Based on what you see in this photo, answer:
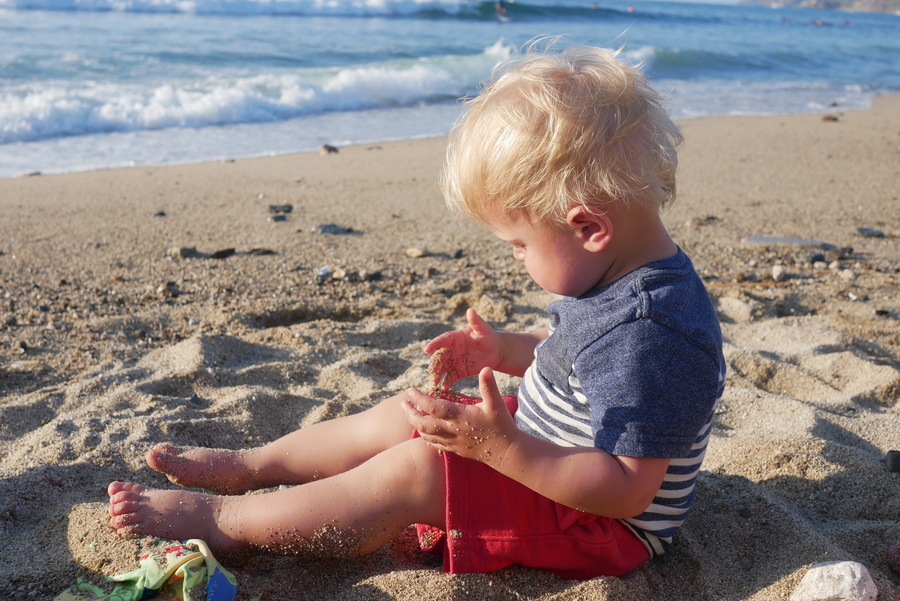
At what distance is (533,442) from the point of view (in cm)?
159

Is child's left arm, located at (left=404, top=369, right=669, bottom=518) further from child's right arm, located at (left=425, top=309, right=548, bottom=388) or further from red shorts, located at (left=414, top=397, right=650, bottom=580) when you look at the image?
child's right arm, located at (left=425, top=309, right=548, bottom=388)

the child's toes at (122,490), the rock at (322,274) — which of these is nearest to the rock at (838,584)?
the child's toes at (122,490)

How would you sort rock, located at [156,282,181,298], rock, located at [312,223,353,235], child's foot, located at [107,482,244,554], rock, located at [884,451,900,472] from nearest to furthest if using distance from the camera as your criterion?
1. child's foot, located at [107,482,244,554]
2. rock, located at [884,451,900,472]
3. rock, located at [156,282,181,298]
4. rock, located at [312,223,353,235]

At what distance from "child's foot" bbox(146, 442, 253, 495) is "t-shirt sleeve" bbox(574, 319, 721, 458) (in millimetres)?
1126

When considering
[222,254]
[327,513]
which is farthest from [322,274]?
[327,513]

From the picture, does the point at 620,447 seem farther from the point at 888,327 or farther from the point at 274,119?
the point at 274,119

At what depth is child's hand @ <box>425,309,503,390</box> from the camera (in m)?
2.16

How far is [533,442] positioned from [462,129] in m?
0.79

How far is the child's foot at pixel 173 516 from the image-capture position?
1.85 metres

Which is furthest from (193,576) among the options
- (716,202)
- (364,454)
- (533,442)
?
(716,202)

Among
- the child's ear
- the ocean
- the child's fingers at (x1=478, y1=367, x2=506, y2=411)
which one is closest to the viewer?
the child's fingers at (x1=478, y1=367, x2=506, y2=411)

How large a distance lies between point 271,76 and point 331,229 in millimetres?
7195

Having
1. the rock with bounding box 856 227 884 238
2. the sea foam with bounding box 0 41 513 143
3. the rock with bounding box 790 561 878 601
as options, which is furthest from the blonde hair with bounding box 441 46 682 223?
the sea foam with bounding box 0 41 513 143

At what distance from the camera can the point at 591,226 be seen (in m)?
1.67
